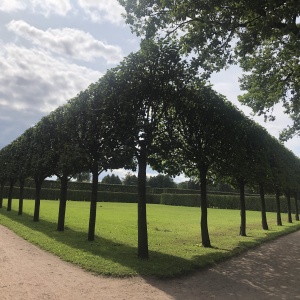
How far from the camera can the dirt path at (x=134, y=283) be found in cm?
737

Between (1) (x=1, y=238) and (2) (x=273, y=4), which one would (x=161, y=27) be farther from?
(1) (x=1, y=238)

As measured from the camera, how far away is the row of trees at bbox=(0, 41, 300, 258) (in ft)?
38.3

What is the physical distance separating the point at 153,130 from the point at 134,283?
5440mm

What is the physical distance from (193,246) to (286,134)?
14430mm

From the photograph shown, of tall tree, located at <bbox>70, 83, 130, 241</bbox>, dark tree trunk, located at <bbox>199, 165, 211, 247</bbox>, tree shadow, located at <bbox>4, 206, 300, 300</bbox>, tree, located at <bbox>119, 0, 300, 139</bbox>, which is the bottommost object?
tree shadow, located at <bbox>4, 206, 300, 300</bbox>

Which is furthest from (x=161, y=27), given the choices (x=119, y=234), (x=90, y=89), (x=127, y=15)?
(x=119, y=234)

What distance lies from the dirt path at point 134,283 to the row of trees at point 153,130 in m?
2.88

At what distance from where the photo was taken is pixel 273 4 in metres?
8.70

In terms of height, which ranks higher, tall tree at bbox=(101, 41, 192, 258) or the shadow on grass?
tall tree at bbox=(101, 41, 192, 258)

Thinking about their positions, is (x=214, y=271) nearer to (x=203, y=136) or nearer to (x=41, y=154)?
(x=203, y=136)

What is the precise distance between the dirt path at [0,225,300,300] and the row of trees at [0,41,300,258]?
9.44ft

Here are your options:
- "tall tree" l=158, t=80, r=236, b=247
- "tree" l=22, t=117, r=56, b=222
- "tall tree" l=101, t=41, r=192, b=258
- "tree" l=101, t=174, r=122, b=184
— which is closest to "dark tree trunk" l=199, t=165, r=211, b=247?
"tall tree" l=158, t=80, r=236, b=247

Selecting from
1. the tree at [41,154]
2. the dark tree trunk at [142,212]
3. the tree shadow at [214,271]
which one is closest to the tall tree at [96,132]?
the dark tree trunk at [142,212]

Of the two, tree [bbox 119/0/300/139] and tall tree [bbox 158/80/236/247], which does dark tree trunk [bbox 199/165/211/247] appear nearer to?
tall tree [bbox 158/80/236/247]
